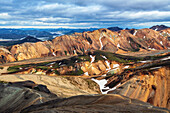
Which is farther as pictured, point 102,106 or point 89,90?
point 89,90

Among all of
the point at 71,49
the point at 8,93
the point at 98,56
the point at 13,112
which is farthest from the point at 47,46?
the point at 13,112

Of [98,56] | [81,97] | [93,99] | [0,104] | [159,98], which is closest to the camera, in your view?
[93,99]

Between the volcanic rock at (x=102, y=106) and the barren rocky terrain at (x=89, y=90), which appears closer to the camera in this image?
the volcanic rock at (x=102, y=106)

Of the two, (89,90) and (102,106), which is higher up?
(102,106)

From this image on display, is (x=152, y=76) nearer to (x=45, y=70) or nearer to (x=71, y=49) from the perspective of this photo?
(x=45, y=70)

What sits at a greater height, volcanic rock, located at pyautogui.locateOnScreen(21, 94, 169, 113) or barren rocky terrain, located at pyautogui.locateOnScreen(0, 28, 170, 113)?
volcanic rock, located at pyautogui.locateOnScreen(21, 94, 169, 113)

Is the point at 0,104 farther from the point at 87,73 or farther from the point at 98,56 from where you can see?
the point at 98,56

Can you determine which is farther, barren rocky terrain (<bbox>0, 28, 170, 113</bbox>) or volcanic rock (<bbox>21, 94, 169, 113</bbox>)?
barren rocky terrain (<bbox>0, 28, 170, 113</bbox>)

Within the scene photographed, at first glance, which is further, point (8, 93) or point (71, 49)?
point (71, 49)

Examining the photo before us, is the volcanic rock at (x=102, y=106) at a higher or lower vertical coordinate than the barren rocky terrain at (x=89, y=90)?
higher

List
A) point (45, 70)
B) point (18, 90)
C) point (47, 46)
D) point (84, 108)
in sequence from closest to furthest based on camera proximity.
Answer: point (84, 108) < point (18, 90) < point (45, 70) < point (47, 46)

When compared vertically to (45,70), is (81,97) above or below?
above
